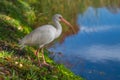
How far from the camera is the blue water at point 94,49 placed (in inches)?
647

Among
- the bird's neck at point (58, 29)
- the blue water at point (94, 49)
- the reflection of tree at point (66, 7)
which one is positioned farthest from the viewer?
the reflection of tree at point (66, 7)

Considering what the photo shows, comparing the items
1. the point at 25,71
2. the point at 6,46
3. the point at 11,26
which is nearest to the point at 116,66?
the point at 11,26

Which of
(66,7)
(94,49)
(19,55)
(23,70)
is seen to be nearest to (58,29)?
(19,55)

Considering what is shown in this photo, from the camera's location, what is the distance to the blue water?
16.4 metres

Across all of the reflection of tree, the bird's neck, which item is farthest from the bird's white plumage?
the reflection of tree

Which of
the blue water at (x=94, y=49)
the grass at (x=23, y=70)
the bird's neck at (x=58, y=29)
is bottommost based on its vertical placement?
the grass at (x=23, y=70)

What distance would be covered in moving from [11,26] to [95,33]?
7.66 meters

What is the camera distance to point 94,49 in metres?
20.0

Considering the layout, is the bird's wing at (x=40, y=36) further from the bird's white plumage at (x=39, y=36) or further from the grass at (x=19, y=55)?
the grass at (x=19, y=55)

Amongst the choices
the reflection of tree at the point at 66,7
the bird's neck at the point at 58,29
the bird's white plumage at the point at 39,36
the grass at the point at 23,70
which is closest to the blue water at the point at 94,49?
the reflection of tree at the point at 66,7

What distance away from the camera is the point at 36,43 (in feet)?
39.7

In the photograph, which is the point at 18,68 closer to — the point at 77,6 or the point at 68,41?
the point at 68,41

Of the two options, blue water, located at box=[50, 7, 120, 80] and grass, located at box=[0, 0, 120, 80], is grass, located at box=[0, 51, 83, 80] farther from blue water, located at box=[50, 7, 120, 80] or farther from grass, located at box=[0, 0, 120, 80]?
blue water, located at box=[50, 7, 120, 80]

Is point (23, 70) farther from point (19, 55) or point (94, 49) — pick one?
point (94, 49)
